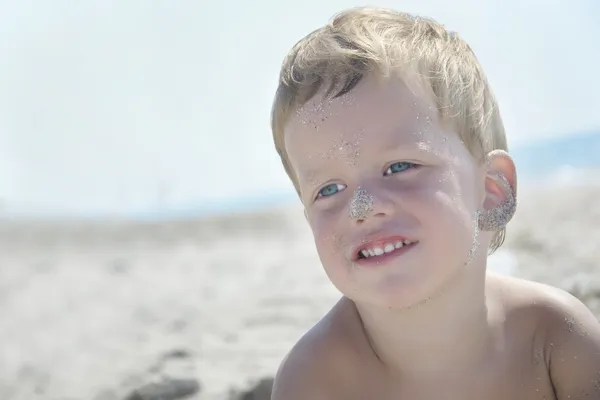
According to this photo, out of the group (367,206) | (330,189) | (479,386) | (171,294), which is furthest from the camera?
(171,294)

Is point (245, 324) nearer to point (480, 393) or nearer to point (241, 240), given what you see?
point (480, 393)

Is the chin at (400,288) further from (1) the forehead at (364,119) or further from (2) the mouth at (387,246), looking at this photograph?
(1) the forehead at (364,119)

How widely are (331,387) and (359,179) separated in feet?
1.75

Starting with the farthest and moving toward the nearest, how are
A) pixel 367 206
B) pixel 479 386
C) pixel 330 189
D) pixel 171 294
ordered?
pixel 171 294
pixel 479 386
pixel 330 189
pixel 367 206

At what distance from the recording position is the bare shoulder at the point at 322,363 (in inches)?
67.8

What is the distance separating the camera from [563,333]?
1.74m

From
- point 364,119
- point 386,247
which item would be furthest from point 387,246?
point 364,119

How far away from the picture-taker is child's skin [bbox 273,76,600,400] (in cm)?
150

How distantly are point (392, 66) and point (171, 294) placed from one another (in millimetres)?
2334

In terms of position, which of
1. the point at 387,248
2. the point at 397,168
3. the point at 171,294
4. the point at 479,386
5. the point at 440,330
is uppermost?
the point at 171,294

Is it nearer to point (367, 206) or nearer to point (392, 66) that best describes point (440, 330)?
point (367, 206)

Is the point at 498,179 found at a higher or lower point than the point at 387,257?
higher

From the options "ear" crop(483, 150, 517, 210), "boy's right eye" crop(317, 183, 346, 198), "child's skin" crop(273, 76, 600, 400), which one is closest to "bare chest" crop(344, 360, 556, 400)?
"child's skin" crop(273, 76, 600, 400)

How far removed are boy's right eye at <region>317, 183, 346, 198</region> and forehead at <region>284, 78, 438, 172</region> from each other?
0.19ft
